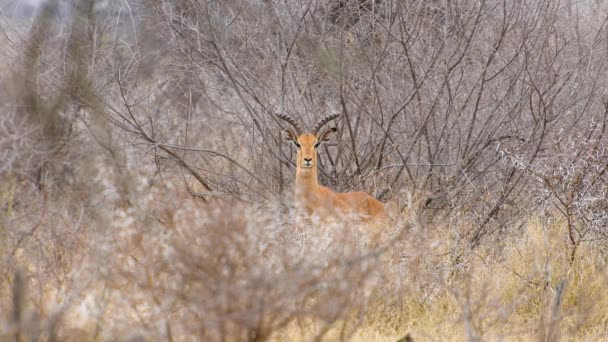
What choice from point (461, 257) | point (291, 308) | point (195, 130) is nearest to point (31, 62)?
point (195, 130)

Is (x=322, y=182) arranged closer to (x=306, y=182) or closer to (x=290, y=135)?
(x=290, y=135)

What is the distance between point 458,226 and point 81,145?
3626 mm

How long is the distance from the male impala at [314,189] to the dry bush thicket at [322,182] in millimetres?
255

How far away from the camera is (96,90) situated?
9078mm

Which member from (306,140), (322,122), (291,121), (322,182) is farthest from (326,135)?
(322,182)

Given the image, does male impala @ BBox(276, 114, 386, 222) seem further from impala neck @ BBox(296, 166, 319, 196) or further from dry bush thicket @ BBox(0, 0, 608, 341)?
dry bush thicket @ BBox(0, 0, 608, 341)

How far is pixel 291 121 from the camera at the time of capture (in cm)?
855

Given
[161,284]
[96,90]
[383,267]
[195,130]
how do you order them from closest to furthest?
[161,284] < [383,267] < [96,90] < [195,130]

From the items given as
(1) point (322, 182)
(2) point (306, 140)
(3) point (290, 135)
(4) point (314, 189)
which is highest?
(1) point (322, 182)

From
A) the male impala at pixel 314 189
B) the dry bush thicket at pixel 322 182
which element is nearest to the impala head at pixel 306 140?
the male impala at pixel 314 189

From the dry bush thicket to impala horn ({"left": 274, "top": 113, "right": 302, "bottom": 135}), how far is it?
1.02 feet

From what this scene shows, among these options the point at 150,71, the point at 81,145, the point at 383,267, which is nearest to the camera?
the point at 383,267

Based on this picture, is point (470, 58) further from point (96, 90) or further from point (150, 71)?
point (150, 71)

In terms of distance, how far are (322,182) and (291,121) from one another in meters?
1.42
